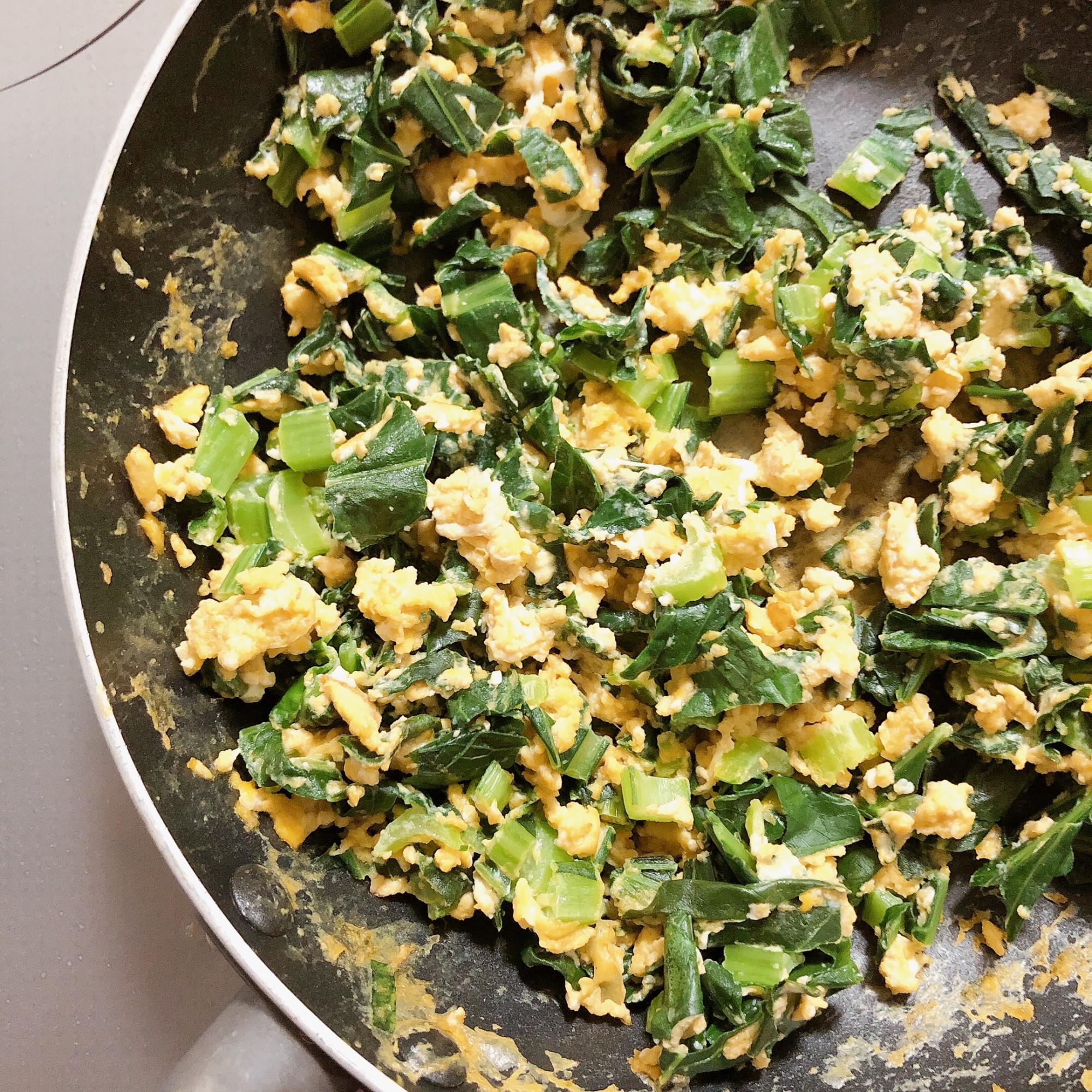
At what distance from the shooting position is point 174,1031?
201cm

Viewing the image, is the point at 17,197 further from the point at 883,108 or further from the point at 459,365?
the point at 883,108

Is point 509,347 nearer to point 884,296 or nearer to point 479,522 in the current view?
point 479,522

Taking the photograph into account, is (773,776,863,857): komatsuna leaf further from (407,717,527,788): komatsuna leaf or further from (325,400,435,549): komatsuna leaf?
(325,400,435,549): komatsuna leaf

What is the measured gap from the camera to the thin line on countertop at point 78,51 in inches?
81.1

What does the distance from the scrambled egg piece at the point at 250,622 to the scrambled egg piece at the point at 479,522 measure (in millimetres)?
306

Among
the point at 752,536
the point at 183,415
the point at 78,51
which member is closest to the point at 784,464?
the point at 752,536

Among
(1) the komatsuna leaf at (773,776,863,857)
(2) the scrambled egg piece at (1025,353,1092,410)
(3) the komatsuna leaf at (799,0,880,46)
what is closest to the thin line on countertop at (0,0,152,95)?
(3) the komatsuna leaf at (799,0,880,46)

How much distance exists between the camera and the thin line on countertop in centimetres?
206

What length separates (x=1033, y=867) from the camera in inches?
68.9

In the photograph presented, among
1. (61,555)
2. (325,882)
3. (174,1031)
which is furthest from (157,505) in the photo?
(174,1031)

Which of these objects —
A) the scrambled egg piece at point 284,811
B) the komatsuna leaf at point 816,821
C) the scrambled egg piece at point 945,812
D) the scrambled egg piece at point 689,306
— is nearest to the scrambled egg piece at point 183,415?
the scrambled egg piece at point 284,811

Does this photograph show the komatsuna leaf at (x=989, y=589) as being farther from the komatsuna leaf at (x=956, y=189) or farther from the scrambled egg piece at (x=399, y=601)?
the scrambled egg piece at (x=399, y=601)

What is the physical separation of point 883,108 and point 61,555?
198 cm

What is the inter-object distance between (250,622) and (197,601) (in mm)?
193
